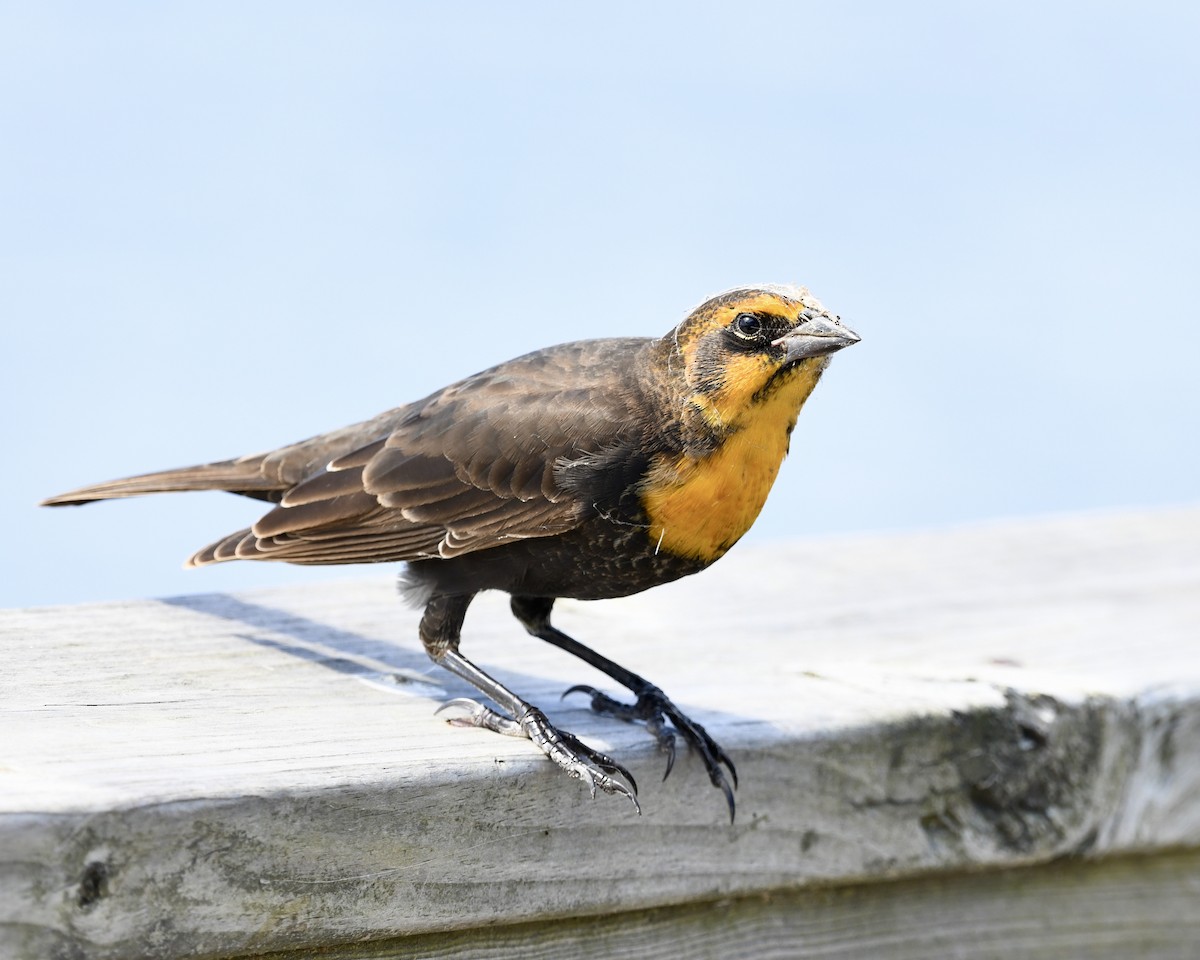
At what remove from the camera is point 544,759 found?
2773 millimetres

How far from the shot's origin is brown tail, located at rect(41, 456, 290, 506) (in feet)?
13.7

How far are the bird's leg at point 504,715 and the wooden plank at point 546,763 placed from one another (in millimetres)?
46

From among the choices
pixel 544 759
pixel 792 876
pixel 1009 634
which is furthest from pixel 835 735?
pixel 1009 634

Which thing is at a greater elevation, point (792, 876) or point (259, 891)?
point (259, 891)

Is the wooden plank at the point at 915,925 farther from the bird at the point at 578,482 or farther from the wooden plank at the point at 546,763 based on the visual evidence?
the bird at the point at 578,482

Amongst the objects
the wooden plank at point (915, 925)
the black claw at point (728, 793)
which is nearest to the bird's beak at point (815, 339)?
the black claw at point (728, 793)

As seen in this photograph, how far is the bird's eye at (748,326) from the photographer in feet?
11.3

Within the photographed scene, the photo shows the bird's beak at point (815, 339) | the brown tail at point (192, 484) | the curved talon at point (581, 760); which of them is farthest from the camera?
the brown tail at point (192, 484)

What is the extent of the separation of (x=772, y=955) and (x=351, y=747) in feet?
3.39

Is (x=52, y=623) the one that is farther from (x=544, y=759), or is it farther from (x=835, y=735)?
(x=835, y=735)

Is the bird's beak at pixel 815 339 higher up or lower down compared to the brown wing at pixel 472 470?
higher up

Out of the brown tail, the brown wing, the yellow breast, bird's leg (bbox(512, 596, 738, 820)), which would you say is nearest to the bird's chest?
the yellow breast

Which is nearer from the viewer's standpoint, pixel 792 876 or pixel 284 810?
pixel 284 810

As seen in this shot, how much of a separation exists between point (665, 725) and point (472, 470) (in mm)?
833
